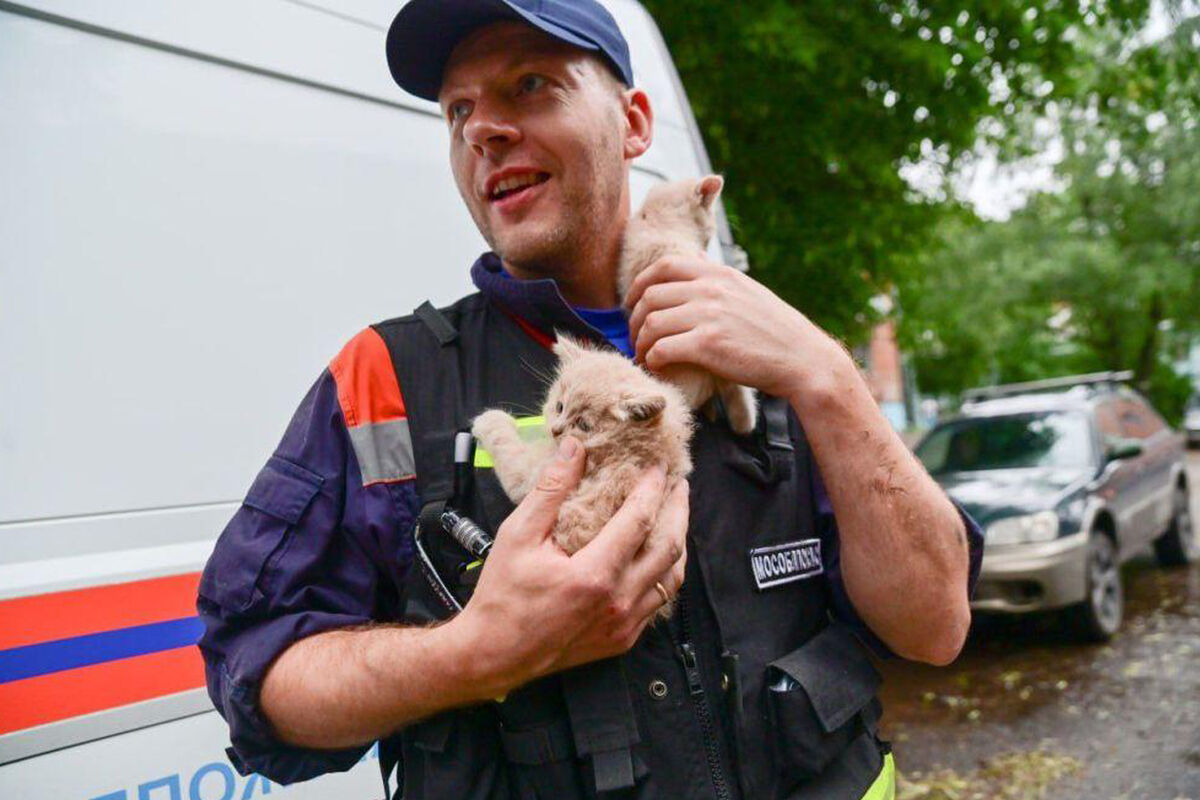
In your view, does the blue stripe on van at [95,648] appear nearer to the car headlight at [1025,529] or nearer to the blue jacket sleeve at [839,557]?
the blue jacket sleeve at [839,557]

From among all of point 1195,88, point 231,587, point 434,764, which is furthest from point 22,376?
point 1195,88

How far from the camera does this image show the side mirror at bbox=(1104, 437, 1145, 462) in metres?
7.77

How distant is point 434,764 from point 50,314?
3.91 feet

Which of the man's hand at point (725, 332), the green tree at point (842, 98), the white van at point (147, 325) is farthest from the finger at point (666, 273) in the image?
the green tree at point (842, 98)

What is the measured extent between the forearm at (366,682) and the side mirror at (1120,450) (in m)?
7.97

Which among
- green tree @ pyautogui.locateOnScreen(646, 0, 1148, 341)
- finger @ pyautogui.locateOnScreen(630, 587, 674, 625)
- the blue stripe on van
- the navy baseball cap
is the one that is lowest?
the blue stripe on van

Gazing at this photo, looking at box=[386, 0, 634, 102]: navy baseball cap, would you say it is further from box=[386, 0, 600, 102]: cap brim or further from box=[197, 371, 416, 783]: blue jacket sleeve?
box=[197, 371, 416, 783]: blue jacket sleeve

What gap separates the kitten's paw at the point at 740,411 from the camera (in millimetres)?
1681

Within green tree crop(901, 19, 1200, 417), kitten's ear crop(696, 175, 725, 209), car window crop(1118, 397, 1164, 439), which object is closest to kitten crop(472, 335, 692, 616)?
kitten's ear crop(696, 175, 725, 209)

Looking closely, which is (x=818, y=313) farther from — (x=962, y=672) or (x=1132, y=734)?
(x=1132, y=734)

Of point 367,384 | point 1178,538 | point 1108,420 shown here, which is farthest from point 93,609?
point 1178,538

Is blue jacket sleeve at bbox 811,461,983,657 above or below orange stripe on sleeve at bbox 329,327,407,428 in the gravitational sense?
below

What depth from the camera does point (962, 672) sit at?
730cm

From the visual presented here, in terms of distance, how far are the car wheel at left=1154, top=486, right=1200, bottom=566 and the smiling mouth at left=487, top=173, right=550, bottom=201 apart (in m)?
10.6
